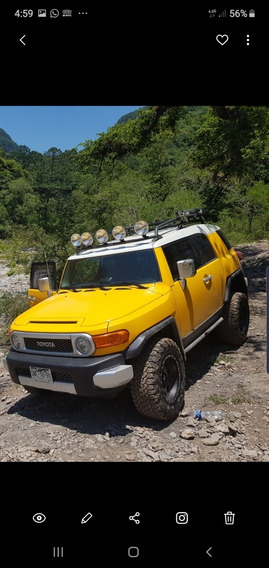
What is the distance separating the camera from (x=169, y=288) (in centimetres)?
398

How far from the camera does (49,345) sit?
11.3 ft

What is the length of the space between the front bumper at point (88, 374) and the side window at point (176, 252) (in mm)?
1427

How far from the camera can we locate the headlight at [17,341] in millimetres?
3678

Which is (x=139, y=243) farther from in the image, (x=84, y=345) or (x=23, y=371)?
(x=23, y=371)

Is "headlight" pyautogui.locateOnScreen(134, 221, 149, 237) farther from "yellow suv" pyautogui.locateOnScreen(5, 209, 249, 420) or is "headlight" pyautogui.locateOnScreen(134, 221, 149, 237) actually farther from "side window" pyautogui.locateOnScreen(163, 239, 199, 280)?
"side window" pyautogui.locateOnScreen(163, 239, 199, 280)

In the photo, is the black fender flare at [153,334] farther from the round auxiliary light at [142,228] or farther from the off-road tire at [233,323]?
the off-road tire at [233,323]

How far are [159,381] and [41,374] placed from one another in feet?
3.67

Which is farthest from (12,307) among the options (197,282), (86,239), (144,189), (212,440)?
(144,189)

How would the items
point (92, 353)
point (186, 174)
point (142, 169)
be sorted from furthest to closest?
1. point (142, 169)
2. point (186, 174)
3. point (92, 353)
